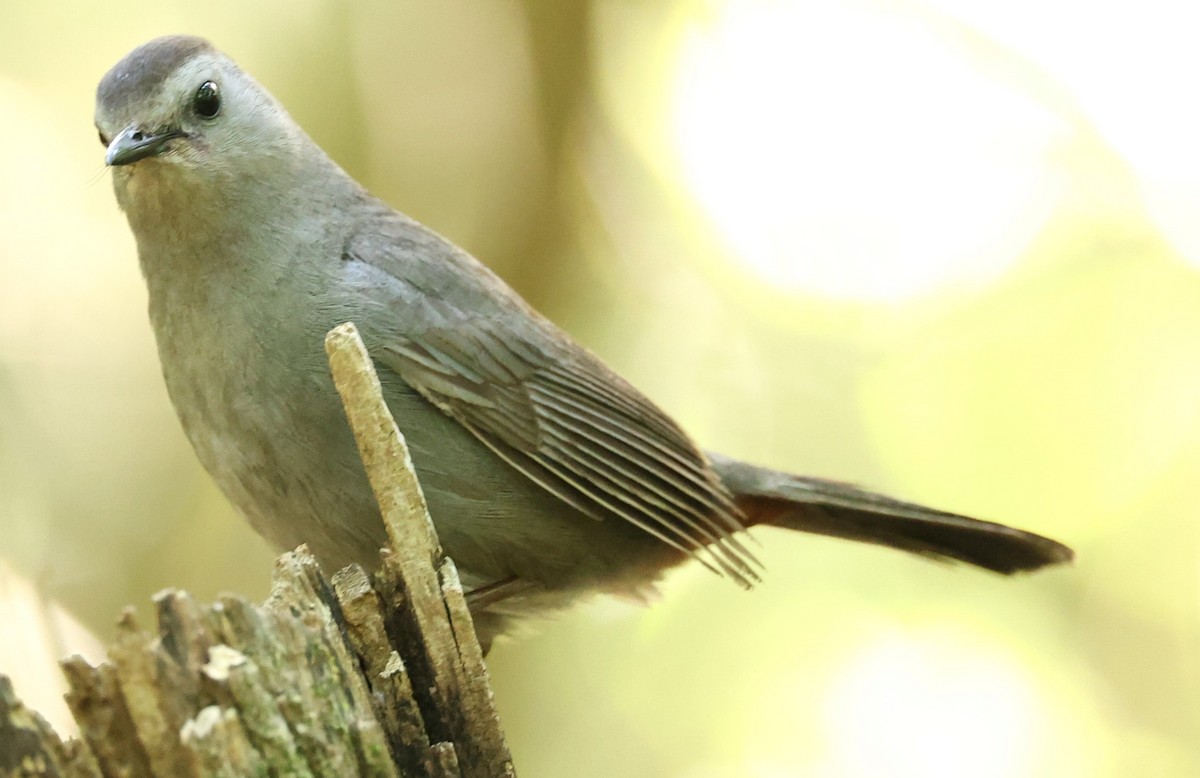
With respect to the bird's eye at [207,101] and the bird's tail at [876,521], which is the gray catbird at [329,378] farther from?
the bird's tail at [876,521]

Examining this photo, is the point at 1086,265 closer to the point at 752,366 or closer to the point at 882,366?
the point at 882,366

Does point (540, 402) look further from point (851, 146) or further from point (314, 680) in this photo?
point (851, 146)

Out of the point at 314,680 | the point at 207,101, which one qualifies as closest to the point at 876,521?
the point at 314,680

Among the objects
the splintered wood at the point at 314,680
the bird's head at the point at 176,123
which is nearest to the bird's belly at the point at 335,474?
the bird's head at the point at 176,123

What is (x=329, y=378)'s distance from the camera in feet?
8.39

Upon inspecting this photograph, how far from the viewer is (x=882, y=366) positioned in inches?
192

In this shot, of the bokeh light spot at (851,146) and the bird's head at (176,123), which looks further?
the bokeh light spot at (851,146)

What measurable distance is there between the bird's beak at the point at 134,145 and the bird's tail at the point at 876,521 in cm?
175

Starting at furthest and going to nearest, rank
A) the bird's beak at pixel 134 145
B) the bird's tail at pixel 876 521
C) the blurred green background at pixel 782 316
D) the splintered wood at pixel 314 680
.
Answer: the blurred green background at pixel 782 316 < the bird's tail at pixel 876 521 < the bird's beak at pixel 134 145 < the splintered wood at pixel 314 680

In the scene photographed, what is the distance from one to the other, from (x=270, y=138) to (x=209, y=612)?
5.42ft

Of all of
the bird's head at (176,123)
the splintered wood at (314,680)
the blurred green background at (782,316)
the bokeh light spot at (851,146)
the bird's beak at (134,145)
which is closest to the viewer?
the splintered wood at (314,680)

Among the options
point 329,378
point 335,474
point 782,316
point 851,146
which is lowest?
point 335,474

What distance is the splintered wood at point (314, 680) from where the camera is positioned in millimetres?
1575

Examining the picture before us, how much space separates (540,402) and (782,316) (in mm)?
2353
